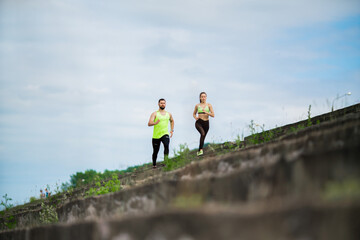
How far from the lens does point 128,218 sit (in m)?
3.37

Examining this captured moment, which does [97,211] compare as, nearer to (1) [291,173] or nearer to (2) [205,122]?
(1) [291,173]

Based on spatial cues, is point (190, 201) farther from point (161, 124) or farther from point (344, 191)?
point (161, 124)

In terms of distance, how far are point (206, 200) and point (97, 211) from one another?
113 inches

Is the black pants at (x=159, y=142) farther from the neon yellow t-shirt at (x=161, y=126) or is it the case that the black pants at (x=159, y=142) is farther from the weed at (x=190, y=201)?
the weed at (x=190, y=201)

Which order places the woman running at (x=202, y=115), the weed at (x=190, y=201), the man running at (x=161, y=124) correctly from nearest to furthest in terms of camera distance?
the weed at (x=190, y=201) → the man running at (x=161, y=124) → the woman running at (x=202, y=115)

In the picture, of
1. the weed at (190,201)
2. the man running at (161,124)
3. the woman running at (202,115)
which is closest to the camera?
the weed at (190,201)

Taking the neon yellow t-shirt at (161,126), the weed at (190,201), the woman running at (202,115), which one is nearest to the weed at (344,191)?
the weed at (190,201)

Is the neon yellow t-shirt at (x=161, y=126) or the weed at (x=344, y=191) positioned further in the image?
the neon yellow t-shirt at (x=161, y=126)

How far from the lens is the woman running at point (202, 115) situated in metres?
13.2

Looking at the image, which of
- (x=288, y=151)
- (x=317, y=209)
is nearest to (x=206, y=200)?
(x=288, y=151)

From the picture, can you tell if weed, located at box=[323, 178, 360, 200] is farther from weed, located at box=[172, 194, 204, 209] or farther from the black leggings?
the black leggings

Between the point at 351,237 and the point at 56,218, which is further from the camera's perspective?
the point at 56,218

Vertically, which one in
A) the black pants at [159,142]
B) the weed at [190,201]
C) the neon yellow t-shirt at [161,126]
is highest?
the neon yellow t-shirt at [161,126]

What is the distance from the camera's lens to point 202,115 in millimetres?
13250
